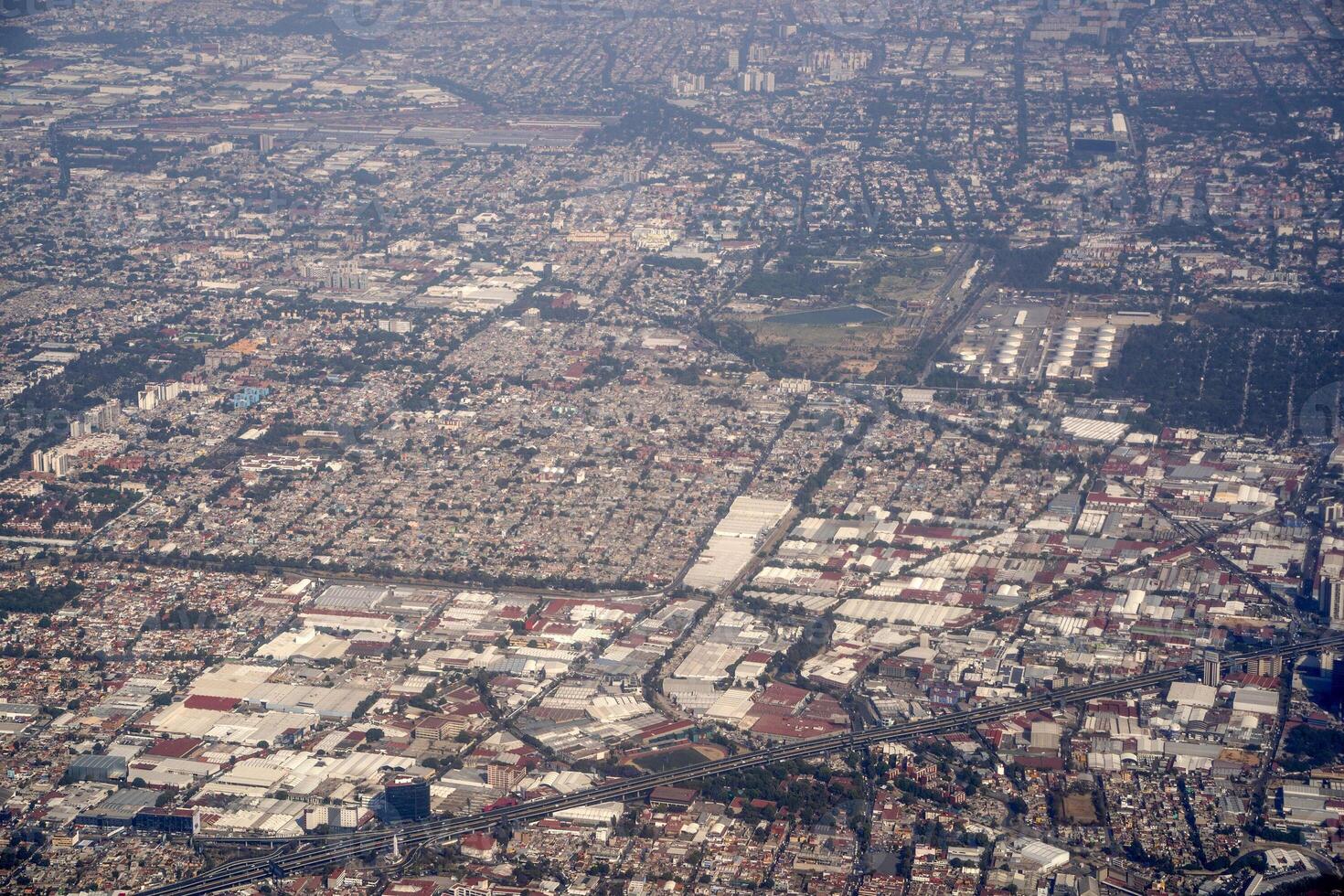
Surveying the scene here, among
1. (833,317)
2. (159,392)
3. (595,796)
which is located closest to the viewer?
(595,796)

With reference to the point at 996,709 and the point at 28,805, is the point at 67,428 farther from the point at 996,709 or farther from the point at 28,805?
the point at 996,709

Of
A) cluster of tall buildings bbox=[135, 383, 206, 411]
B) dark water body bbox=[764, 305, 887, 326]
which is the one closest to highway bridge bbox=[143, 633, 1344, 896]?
dark water body bbox=[764, 305, 887, 326]

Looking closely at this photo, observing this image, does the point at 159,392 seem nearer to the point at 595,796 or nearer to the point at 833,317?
the point at 833,317

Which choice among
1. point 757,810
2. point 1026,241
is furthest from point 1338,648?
point 1026,241

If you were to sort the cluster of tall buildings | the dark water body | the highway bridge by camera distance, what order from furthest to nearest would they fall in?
the dark water body, the cluster of tall buildings, the highway bridge

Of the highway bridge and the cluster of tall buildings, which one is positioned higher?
the highway bridge

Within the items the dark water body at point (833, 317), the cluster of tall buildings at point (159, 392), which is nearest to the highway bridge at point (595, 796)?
the dark water body at point (833, 317)

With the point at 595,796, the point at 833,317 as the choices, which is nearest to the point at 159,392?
the point at 833,317

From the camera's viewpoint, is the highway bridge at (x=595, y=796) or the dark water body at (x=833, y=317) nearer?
the highway bridge at (x=595, y=796)

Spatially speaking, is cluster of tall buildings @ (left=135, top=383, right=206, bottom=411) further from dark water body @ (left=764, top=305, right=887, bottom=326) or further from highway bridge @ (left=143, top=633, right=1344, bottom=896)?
highway bridge @ (left=143, top=633, right=1344, bottom=896)

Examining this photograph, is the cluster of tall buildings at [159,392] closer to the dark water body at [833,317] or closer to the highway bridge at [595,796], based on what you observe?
the dark water body at [833,317]
